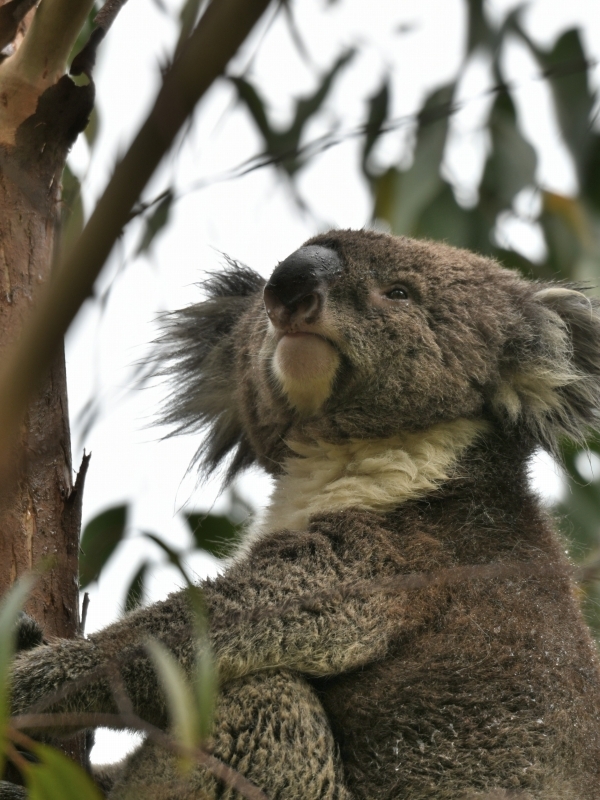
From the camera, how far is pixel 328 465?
259 cm

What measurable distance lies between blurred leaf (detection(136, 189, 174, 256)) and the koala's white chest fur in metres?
0.69

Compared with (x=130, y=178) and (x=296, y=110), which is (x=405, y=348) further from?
(x=130, y=178)

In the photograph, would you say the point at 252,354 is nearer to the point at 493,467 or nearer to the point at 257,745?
the point at 493,467

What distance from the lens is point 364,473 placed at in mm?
2516

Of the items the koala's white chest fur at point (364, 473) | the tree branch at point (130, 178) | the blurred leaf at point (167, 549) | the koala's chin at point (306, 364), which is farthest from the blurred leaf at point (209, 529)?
the tree branch at point (130, 178)

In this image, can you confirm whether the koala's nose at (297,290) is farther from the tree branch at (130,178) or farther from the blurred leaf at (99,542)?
the tree branch at (130,178)

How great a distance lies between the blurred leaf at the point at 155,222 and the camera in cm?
161

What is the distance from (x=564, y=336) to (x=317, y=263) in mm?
733

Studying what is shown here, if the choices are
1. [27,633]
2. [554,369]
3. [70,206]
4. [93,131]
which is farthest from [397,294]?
[27,633]

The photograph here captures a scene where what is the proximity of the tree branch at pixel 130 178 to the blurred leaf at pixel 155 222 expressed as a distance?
0.72 meters

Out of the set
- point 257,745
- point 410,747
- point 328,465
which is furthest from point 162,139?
point 328,465

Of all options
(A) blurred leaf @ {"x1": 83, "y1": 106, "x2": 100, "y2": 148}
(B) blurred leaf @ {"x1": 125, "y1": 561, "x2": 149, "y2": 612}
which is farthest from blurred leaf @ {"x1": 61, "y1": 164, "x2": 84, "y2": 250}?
(B) blurred leaf @ {"x1": 125, "y1": 561, "x2": 149, "y2": 612}

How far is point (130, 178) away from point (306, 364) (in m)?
1.66

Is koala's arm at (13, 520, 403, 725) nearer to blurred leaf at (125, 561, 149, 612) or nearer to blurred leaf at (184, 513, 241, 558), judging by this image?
blurred leaf at (125, 561, 149, 612)
